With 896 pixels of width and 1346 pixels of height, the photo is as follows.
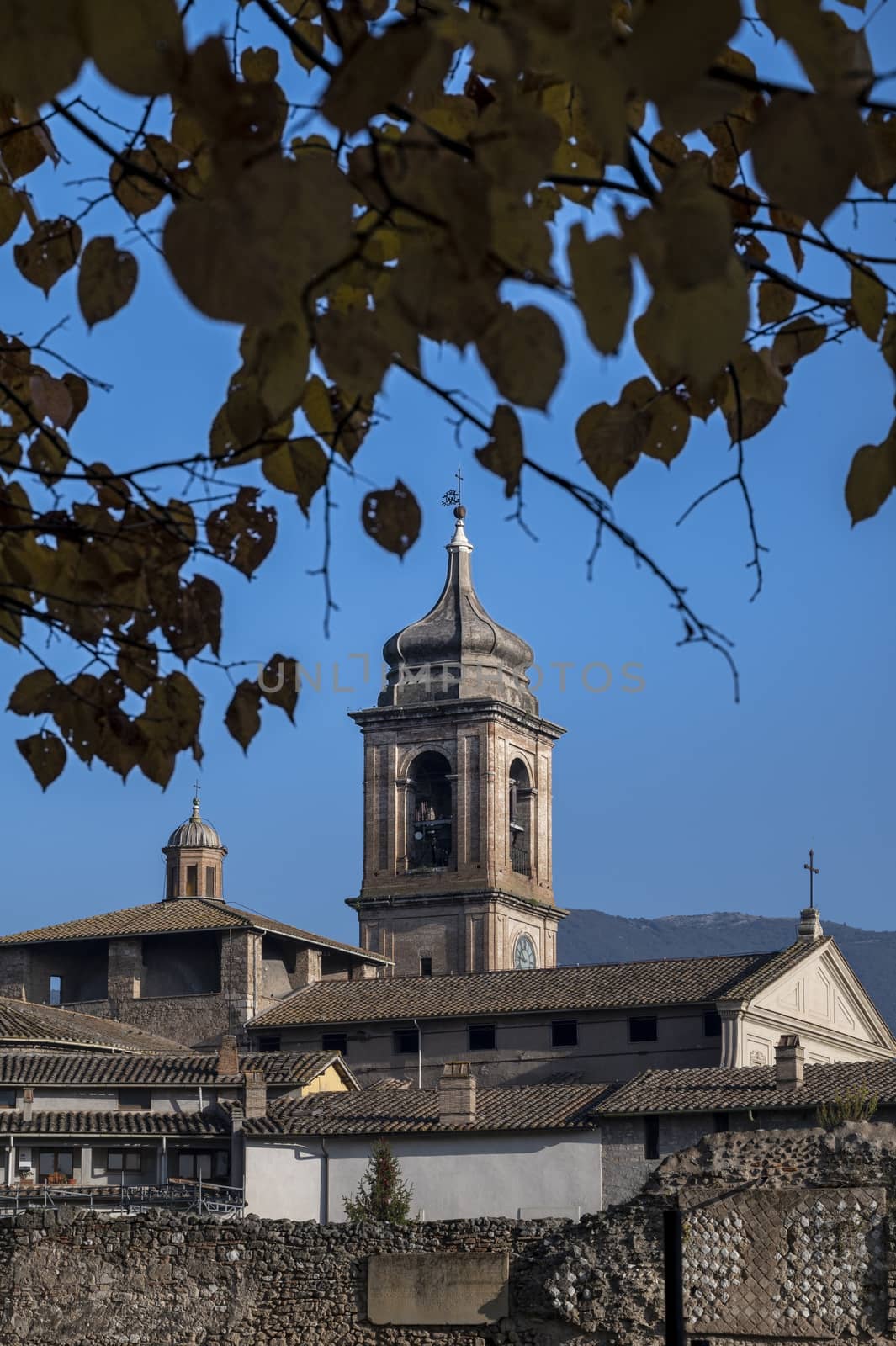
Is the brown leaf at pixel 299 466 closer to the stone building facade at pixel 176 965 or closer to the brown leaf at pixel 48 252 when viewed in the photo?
the brown leaf at pixel 48 252

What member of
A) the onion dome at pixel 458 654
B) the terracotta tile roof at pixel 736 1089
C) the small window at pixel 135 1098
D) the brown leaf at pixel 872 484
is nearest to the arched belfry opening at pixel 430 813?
the onion dome at pixel 458 654

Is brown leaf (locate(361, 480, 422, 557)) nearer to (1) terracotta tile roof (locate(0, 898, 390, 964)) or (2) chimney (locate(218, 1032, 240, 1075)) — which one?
(2) chimney (locate(218, 1032, 240, 1075))

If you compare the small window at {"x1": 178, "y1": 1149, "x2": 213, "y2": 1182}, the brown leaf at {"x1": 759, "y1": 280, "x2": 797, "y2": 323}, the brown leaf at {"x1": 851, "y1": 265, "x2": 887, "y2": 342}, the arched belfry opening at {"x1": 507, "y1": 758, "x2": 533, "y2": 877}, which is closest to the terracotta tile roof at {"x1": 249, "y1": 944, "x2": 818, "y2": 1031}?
the small window at {"x1": 178, "y1": 1149, "x2": 213, "y2": 1182}

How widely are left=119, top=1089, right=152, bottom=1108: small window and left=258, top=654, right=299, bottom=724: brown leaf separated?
3236 cm

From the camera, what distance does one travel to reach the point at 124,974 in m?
46.9

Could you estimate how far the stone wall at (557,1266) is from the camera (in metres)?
17.9

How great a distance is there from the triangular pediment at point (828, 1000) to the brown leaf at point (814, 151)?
38550 mm

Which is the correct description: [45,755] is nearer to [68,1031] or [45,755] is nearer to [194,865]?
[68,1031]

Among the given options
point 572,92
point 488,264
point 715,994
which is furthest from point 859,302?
point 715,994

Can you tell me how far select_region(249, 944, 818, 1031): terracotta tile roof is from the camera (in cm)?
4016

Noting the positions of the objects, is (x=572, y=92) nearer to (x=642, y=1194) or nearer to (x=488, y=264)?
(x=488, y=264)

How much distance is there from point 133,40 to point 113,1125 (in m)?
32.7

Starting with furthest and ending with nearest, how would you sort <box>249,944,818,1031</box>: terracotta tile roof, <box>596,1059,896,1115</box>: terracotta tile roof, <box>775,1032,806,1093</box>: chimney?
<box>249,944,818,1031</box>: terracotta tile roof < <box>775,1032,806,1093</box>: chimney < <box>596,1059,896,1115</box>: terracotta tile roof

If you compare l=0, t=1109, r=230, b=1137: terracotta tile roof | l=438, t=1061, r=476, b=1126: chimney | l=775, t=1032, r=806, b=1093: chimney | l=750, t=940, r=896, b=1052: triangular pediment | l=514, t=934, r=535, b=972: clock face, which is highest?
l=514, t=934, r=535, b=972: clock face
